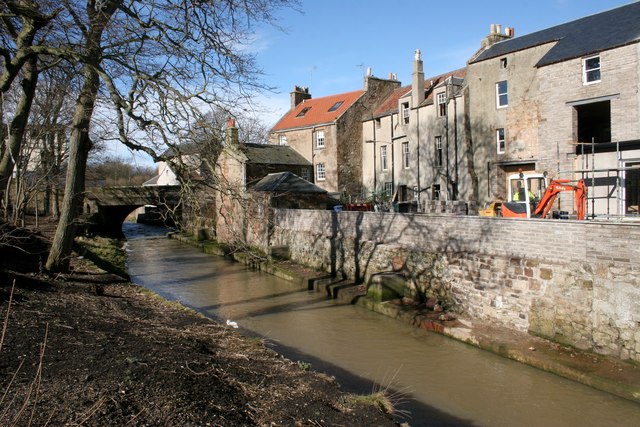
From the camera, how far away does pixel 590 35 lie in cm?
1977

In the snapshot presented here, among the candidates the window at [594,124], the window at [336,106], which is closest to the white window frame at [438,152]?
the window at [594,124]

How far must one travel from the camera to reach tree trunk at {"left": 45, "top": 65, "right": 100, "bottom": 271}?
9852 mm

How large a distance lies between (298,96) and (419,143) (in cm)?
1664

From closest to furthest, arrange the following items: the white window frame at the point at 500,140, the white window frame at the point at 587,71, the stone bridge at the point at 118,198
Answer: the white window frame at the point at 587,71, the white window frame at the point at 500,140, the stone bridge at the point at 118,198

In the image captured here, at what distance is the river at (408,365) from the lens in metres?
7.45

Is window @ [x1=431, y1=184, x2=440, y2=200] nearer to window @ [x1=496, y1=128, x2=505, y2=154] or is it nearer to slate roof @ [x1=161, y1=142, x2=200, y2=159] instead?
window @ [x1=496, y1=128, x2=505, y2=154]

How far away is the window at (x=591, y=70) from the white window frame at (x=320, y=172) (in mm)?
20371

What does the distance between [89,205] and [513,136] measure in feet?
87.1

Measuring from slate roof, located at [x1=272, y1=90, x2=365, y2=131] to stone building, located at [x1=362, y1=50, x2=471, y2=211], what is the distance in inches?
87.0

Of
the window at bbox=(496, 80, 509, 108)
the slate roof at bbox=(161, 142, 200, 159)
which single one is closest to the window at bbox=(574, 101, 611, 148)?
the window at bbox=(496, 80, 509, 108)

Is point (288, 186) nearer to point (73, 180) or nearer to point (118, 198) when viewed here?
point (73, 180)

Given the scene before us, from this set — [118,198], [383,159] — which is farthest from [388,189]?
[118,198]

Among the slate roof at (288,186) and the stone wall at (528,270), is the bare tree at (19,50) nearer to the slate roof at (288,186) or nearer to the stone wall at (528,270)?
the stone wall at (528,270)

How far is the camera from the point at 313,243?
1869 centimetres
